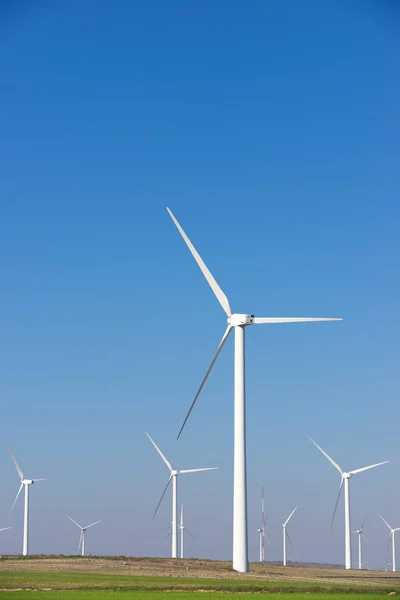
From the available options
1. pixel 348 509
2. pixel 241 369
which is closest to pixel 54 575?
pixel 241 369

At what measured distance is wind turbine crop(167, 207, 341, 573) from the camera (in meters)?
83.9

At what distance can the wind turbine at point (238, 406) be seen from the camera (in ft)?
275

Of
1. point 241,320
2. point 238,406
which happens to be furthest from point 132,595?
point 241,320

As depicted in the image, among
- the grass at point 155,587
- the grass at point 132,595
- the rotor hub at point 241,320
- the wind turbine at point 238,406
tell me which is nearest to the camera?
the grass at point 132,595

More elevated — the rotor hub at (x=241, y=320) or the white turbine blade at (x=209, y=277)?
the white turbine blade at (x=209, y=277)

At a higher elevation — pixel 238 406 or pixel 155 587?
pixel 238 406

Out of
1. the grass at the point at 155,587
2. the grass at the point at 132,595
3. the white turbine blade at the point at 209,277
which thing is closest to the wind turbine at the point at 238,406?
the white turbine blade at the point at 209,277

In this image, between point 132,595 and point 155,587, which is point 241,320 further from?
point 132,595

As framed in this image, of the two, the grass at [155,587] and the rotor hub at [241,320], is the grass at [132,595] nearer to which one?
the grass at [155,587]

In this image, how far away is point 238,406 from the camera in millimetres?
86500

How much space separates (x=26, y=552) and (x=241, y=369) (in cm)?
7401

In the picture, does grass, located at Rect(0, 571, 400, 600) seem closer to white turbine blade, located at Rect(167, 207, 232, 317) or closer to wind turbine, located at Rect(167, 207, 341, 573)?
wind turbine, located at Rect(167, 207, 341, 573)

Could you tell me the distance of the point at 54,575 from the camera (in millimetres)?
83312

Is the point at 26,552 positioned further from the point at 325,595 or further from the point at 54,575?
the point at 325,595
